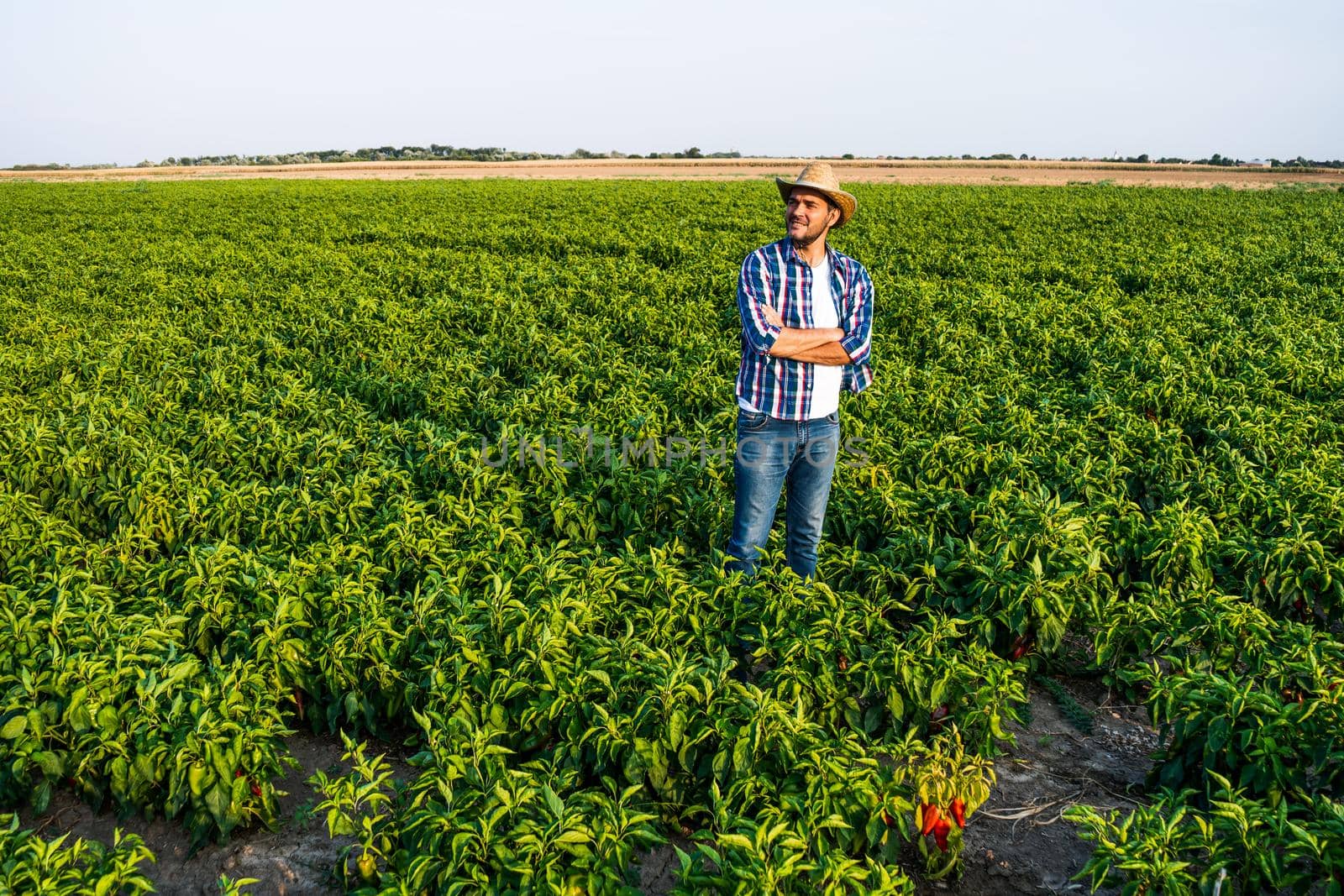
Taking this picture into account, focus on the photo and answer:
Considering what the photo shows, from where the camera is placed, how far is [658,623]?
4.29 m

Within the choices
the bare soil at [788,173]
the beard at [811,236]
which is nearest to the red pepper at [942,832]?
the beard at [811,236]

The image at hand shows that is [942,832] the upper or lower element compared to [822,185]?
lower

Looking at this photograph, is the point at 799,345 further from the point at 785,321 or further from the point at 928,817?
the point at 928,817

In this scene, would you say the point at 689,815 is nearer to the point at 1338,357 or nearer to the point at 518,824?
the point at 518,824

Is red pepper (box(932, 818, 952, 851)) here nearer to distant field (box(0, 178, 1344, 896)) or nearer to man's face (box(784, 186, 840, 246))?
distant field (box(0, 178, 1344, 896))

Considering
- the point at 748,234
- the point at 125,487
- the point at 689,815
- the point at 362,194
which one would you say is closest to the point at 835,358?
the point at 689,815

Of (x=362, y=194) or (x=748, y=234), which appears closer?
(x=748, y=234)

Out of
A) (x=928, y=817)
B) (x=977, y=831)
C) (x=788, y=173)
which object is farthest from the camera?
(x=788, y=173)

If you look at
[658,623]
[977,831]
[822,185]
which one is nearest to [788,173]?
[822,185]

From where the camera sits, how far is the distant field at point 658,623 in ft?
10.3

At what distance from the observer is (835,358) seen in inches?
174

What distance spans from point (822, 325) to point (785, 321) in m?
0.22

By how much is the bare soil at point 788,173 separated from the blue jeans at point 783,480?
54.3m

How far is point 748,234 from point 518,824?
21.3 meters
